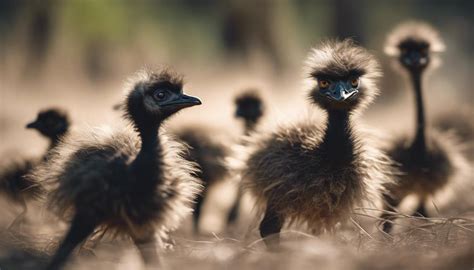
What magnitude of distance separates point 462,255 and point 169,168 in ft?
5.79

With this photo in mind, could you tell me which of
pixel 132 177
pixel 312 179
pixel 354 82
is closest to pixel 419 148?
pixel 354 82

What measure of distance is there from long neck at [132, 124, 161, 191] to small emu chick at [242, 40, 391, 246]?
3.21ft

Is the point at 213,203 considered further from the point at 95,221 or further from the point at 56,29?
the point at 56,29

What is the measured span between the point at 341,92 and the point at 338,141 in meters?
0.33

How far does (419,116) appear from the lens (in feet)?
20.8

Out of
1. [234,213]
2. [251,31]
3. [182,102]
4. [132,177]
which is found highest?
[251,31]

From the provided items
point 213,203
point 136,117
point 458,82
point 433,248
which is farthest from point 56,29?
point 433,248

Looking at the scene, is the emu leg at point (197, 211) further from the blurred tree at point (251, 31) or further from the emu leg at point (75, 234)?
Result: the blurred tree at point (251, 31)

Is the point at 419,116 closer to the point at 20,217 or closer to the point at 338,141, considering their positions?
the point at 338,141

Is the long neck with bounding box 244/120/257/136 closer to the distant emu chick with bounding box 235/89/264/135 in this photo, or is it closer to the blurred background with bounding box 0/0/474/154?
the distant emu chick with bounding box 235/89/264/135

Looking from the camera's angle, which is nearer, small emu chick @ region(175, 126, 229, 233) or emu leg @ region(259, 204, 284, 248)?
emu leg @ region(259, 204, 284, 248)

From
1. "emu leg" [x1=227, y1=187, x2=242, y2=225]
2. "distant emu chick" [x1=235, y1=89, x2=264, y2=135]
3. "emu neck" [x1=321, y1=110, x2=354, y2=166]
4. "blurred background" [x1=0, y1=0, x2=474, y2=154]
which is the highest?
"blurred background" [x1=0, y1=0, x2=474, y2=154]

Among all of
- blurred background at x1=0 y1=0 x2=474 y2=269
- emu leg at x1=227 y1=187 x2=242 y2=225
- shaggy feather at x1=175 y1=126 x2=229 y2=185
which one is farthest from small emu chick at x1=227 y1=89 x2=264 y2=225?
blurred background at x1=0 y1=0 x2=474 y2=269

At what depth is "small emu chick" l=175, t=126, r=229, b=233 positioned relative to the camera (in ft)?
21.5
